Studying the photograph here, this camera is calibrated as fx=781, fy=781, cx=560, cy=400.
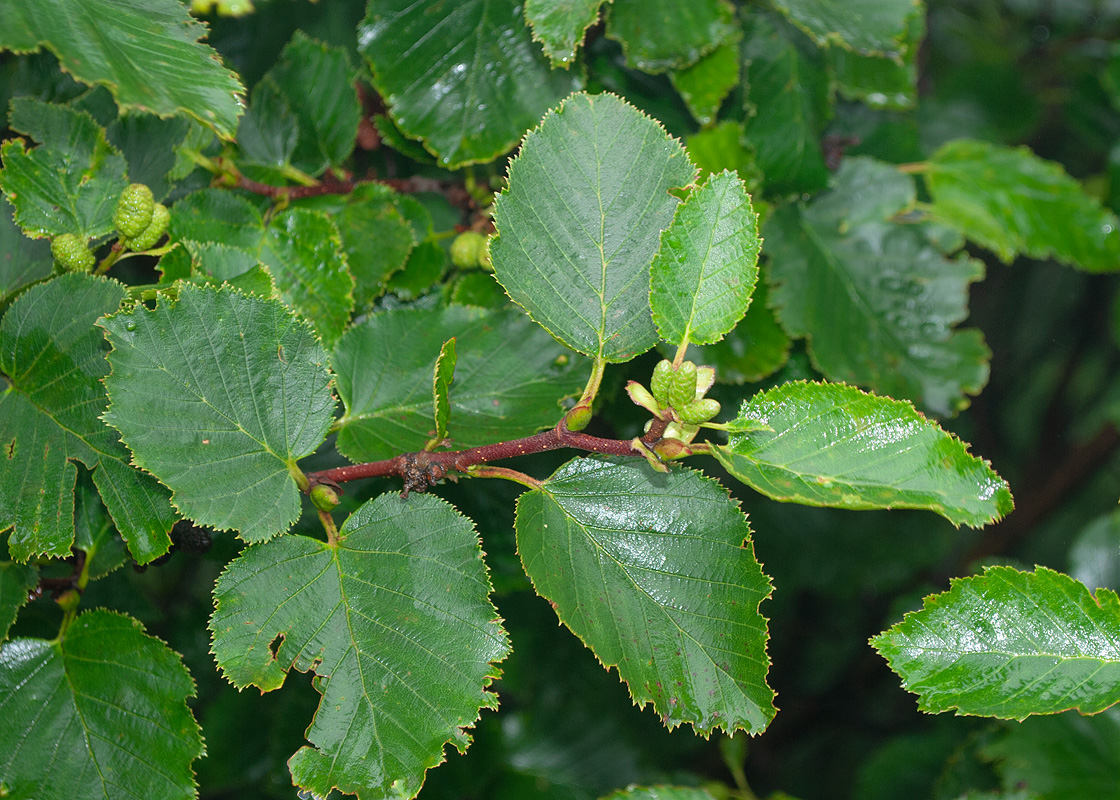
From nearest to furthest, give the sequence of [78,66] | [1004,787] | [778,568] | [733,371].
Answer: [78,66], [733,371], [1004,787], [778,568]

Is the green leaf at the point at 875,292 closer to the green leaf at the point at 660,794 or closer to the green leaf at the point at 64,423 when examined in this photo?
the green leaf at the point at 660,794

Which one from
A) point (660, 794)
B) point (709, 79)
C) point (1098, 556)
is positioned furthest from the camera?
point (1098, 556)

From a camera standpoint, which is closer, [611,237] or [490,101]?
[611,237]

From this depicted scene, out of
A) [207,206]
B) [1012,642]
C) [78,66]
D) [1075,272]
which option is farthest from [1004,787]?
[1075,272]

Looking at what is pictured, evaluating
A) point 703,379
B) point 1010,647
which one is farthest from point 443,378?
point 1010,647

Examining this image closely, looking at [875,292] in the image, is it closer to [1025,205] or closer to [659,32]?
→ [1025,205]

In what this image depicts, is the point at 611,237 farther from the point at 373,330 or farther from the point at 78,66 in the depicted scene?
the point at 78,66
